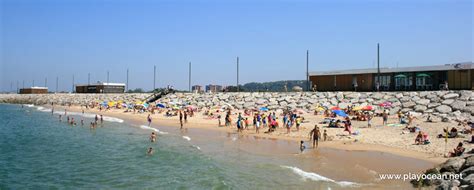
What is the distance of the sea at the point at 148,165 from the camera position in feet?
46.3

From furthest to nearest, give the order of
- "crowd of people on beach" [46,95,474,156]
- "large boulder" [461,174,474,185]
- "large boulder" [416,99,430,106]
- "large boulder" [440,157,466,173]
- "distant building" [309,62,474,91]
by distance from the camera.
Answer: "distant building" [309,62,474,91] → "large boulder" [416,99,430,106] → "crowd of people on beach" [46,95,474,156] → "large boulder" [440,157,466,173] → "large boulder" [461,174,474,185]

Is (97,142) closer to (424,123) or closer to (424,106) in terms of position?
(424,123)

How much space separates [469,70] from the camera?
3356cm

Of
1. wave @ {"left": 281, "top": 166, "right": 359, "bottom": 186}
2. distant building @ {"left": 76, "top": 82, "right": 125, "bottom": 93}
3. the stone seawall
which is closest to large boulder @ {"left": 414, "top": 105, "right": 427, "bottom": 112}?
the stone seawall

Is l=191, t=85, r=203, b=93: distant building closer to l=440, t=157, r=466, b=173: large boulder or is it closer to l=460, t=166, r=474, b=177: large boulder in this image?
l=440, t=157, r=466, b=173: large boulder

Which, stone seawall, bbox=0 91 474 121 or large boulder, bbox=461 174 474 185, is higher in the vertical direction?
stone seawall, bbox=0 91 474 121

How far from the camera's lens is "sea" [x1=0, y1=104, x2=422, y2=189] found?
14.1m

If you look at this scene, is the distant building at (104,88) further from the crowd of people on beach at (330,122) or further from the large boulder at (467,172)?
the large boulder at (467,172)

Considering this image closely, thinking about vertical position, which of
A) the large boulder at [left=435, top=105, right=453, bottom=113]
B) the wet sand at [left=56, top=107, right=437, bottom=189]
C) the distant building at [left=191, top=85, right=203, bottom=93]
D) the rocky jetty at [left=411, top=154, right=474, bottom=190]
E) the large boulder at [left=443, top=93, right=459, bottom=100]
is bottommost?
the wet sand at [left=56, top=107, right=437, bottom=189]

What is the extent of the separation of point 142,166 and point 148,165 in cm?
31

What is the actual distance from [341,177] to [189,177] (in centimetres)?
590

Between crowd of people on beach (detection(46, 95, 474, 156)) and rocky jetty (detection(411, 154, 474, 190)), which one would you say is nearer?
rocky jetty (detection(411, 154, 474, 190))

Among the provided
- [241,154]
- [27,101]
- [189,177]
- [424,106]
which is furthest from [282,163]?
[27,101]

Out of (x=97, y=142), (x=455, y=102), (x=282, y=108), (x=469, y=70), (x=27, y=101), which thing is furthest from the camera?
(x=27, y=101)
